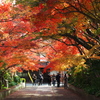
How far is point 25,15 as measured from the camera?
509 inches

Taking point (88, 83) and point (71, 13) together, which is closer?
point (71, 13)

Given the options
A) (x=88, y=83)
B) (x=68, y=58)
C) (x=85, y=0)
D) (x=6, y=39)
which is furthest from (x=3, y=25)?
(x=88, y=83)

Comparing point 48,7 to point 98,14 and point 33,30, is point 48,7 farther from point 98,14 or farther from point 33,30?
point 33,30

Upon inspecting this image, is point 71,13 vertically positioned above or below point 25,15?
below

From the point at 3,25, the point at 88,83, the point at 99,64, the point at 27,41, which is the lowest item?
the point at 88,83

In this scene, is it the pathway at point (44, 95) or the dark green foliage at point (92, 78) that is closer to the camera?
the dark green foliage at point (92, 78)

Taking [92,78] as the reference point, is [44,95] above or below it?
below

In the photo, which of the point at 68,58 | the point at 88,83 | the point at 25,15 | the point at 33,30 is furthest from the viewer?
the point at 88,83

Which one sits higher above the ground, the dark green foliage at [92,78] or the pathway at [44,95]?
the dark green foliage at [92,78]

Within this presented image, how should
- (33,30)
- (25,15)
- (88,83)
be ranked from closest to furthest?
1. (25,15)
2. (33,30)
3. (88,83)

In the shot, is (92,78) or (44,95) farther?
(44,95)

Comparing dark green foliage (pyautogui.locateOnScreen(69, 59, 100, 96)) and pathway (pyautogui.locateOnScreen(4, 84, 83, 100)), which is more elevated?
dark green foliage (pyautogui.locateOnScreen(69, 59, 100, 96))

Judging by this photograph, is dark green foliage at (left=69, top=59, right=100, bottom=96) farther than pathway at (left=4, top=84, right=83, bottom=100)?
No

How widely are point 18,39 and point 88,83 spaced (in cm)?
630
